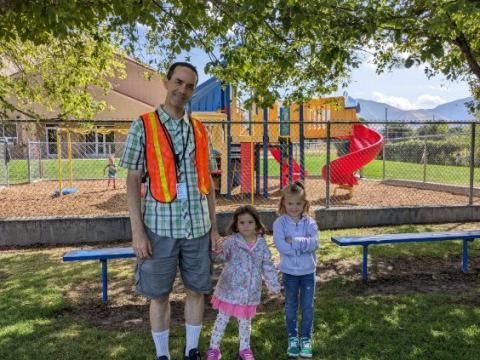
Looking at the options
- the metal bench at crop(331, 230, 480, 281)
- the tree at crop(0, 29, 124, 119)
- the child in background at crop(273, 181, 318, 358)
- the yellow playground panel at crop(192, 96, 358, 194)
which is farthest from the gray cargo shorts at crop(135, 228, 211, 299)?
the yellow playground panel at crop(192, 96, 358, 194)

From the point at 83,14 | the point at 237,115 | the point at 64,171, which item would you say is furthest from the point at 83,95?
the point at 64,171

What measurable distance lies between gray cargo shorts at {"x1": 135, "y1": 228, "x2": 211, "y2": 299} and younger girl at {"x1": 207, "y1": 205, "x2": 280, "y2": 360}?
10.1 inches

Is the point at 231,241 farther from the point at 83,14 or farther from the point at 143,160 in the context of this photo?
the point at 83,14

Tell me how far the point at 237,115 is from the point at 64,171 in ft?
38.7

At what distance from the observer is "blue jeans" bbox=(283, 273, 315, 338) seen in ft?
10.8

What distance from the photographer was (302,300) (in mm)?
3344

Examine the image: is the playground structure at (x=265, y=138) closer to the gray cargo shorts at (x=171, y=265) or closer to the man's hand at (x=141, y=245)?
the gray cargo shorts at (x=171, y=265)

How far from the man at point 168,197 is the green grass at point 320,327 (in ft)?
2.79

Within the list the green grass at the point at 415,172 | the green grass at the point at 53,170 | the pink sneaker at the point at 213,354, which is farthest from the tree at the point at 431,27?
the green grass at the point at 53,170

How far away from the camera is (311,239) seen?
10.7ft

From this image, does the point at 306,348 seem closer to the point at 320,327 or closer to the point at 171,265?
the point at 320,327

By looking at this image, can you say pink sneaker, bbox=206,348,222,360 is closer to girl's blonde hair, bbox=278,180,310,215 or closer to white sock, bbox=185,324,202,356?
white sock, bbox=185,324,202,356

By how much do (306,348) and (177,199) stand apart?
1.54 m

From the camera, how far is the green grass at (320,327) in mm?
3332
